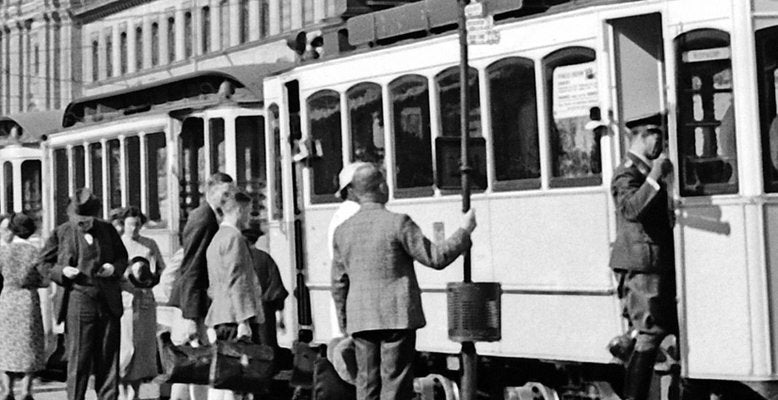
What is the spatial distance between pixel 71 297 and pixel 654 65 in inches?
186

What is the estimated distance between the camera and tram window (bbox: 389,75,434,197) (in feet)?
51.8

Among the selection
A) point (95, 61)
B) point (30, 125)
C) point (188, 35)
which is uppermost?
point (95, 61)

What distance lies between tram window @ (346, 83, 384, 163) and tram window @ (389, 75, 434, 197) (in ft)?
Result: 0.82

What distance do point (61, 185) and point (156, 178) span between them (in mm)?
3316

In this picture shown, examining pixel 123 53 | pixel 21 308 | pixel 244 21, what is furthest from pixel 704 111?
pixel 123 53

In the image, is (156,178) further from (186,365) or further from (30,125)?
(186,365)

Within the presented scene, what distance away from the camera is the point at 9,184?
26.5m

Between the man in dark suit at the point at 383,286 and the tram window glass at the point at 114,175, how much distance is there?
11.1 metres

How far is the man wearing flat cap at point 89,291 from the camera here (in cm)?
1516

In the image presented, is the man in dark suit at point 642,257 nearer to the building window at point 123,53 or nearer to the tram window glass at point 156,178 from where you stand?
the tram window glass at point 156,178

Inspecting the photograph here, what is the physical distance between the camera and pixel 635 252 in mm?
12633

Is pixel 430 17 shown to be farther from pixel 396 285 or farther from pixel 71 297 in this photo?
pixel 396 285

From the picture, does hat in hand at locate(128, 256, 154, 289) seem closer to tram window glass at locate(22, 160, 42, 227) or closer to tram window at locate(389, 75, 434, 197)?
tram window at locate(389, 75, 434, 197)

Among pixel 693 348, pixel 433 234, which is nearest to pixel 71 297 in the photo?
pixel 433 234
